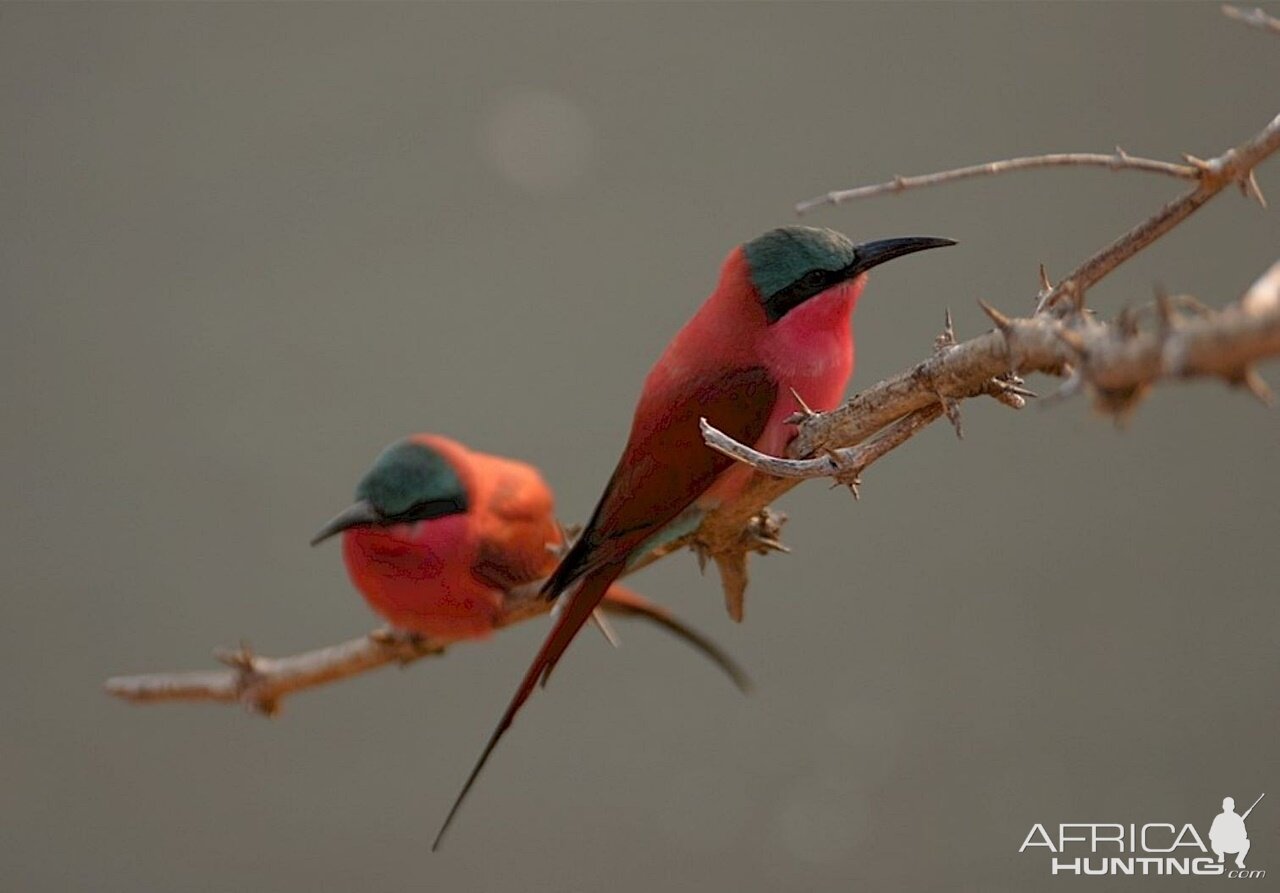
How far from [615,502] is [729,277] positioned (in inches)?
8.0

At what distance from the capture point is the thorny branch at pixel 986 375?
47cm

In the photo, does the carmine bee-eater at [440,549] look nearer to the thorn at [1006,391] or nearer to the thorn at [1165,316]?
the thorn at [1006,391]

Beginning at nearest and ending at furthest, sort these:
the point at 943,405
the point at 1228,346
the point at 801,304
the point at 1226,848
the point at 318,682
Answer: the point at 1228,346
the point at 943,405
the point at 801,304
the point at 318,682
the point at 1226,848

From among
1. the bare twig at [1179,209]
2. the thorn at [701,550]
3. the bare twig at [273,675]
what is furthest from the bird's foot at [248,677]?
the bare twig at [1179,209]

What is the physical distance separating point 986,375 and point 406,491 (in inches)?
30.4

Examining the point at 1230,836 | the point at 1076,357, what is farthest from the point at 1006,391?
the point at 1230,836

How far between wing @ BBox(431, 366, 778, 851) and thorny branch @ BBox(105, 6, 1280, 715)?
39mm

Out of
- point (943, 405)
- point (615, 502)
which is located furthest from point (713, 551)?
point (943, 405)

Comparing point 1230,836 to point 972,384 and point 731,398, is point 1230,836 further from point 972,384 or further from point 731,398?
point 972,384

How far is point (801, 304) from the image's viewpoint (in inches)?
40.9

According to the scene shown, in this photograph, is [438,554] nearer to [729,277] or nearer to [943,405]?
[729,277]

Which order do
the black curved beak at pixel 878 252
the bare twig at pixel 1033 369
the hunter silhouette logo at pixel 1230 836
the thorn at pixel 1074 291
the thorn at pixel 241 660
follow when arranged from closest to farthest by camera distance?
the bare twig at pixel 1033 369
the thorn at pixel 1074 291
the black curved beak at pixel 878 252
the thorn at pixel 241 660
the hunter silhouette logo at pixel 1230 836

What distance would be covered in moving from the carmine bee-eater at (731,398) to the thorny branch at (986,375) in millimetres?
40

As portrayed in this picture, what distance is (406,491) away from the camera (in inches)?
53.8
